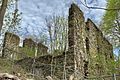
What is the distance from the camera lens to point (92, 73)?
1520 cm

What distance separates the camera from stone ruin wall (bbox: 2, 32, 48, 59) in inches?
580

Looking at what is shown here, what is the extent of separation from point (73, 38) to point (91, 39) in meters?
3.36

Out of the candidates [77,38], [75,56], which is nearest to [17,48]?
[77,38]

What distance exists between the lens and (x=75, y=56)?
45.3 feet

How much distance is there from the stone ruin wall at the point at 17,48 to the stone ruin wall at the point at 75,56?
94 centimetres

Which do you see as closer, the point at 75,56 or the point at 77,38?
the point at 75,56

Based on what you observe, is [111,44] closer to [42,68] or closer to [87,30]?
[87,30]

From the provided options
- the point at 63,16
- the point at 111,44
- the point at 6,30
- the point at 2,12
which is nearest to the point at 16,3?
the point at 6,30

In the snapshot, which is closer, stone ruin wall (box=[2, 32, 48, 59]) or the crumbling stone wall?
the crumbling stone wall

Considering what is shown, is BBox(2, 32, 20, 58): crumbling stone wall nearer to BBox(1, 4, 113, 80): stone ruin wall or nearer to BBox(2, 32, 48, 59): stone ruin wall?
BBox(2, 32, 48, 59): stone ruin wall

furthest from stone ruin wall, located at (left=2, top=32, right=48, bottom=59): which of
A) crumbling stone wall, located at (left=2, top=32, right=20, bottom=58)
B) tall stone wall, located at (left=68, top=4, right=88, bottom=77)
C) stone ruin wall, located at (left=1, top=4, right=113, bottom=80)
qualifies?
tall stone wall, located at (left=68, top=4, right=88, bottom=77)

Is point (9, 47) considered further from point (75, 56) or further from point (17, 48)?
point (75, 56)

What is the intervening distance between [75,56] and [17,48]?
4.58m

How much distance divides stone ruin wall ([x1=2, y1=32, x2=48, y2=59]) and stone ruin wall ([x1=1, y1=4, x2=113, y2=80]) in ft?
3.08
